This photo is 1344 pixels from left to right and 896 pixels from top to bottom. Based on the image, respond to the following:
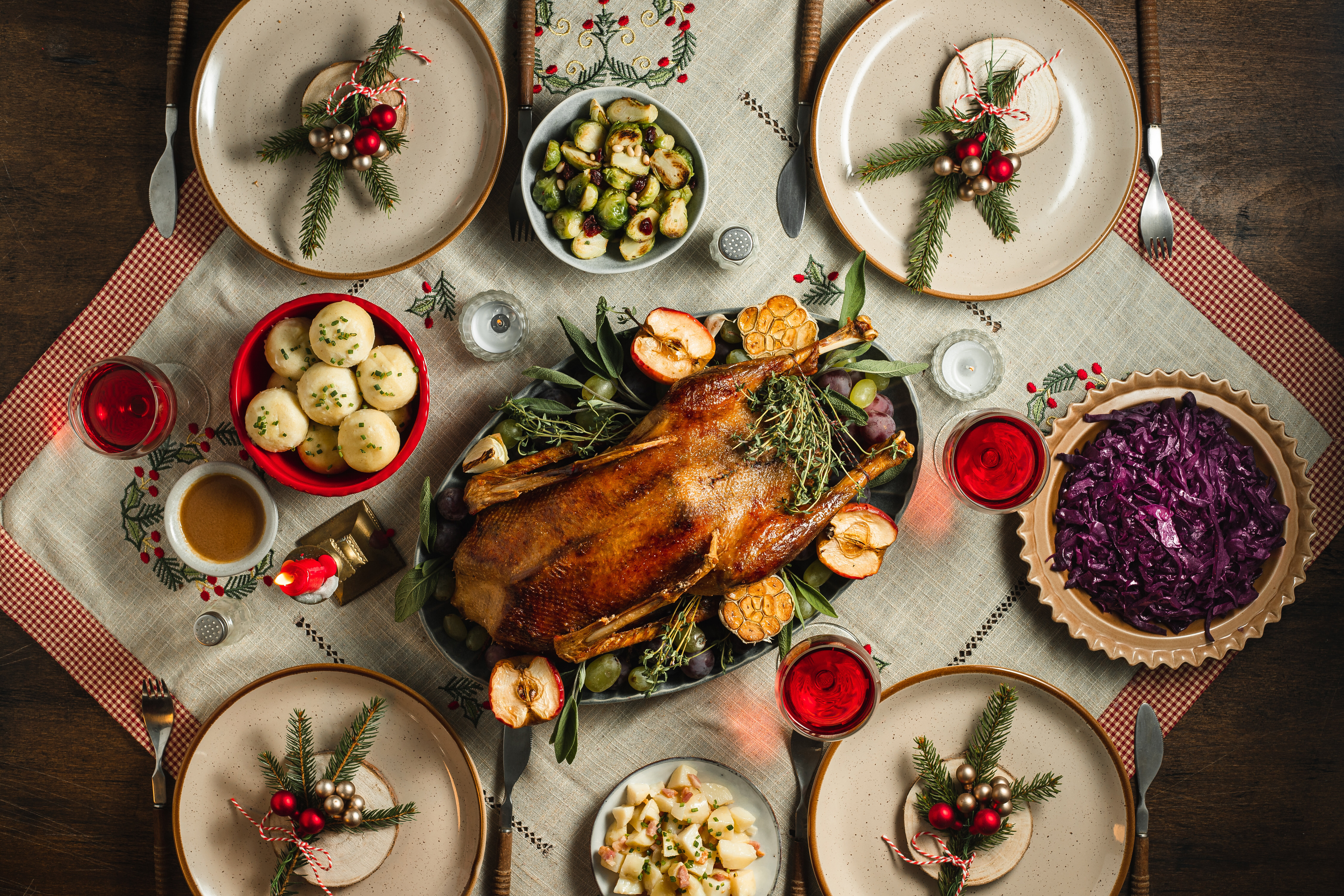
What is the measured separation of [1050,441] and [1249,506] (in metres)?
0.54

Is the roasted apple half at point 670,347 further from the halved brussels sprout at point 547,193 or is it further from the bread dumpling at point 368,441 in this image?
the bread dumpling at point 368,441

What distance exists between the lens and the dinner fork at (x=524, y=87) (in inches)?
82.4

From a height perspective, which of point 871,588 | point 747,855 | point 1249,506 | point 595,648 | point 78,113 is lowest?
point 747,855

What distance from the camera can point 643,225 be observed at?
2.00 metres

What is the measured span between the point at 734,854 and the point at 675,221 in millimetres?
1640

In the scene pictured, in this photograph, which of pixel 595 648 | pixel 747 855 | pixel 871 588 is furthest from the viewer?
pixel 871 588

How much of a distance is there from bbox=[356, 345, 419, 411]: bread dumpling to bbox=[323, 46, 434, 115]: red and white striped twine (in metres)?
0.65

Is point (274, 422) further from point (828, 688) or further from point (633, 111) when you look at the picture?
point (828, 688)

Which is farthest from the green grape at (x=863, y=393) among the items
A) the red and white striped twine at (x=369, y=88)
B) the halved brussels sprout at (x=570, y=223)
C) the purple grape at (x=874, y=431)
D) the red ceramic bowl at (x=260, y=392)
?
the red and white striped twine at (x=369, y=88)

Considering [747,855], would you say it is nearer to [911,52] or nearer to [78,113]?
[911,52]

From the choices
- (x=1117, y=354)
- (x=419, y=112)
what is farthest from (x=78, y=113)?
(x=1117, y=354)

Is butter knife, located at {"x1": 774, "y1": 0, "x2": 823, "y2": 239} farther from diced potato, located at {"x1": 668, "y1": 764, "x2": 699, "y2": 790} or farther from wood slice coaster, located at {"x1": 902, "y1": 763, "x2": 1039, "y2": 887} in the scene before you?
diced potato, located at {"x1": 668, "y1": 764, "x2": 699, "y2": 790}

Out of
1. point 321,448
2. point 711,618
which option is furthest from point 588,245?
point 711,618

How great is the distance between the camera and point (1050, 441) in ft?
6.85
